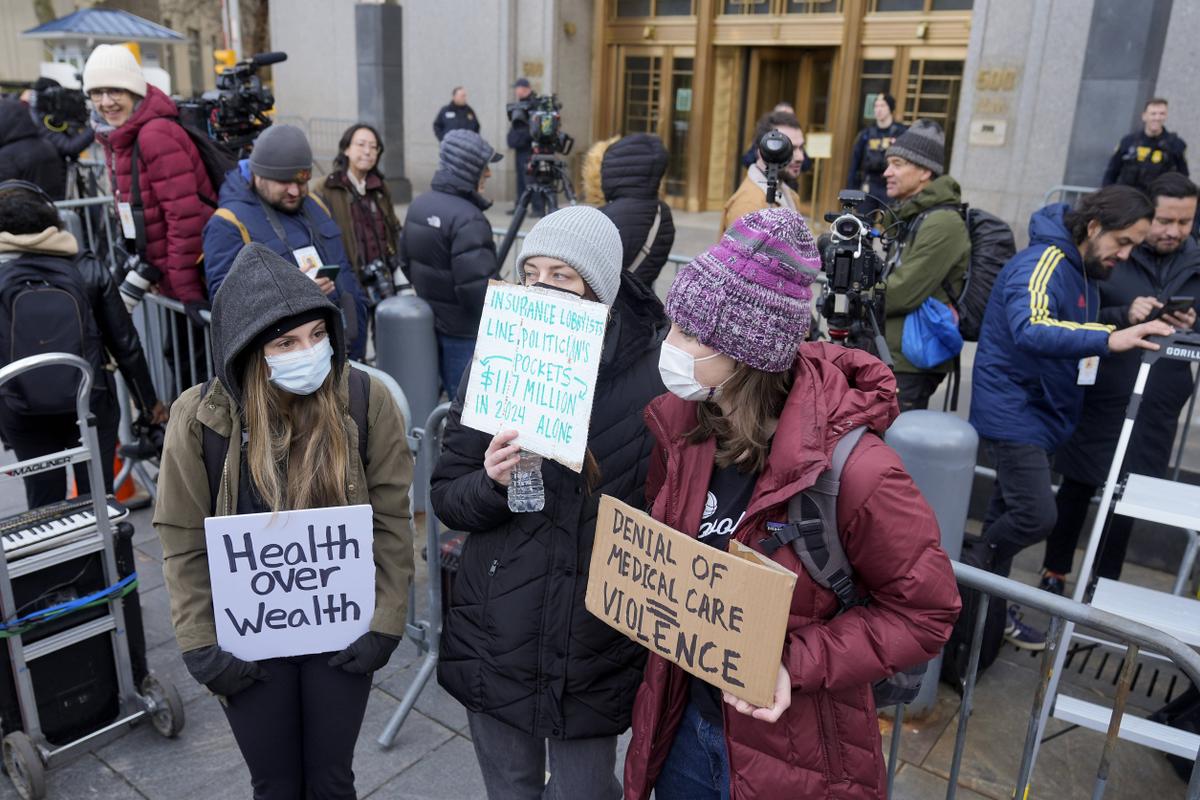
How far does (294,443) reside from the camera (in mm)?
2494

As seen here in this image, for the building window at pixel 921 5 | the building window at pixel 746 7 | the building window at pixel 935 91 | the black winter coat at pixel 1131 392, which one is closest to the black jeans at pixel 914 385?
the black winter coat at pixel 1131 392

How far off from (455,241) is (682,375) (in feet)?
11.9

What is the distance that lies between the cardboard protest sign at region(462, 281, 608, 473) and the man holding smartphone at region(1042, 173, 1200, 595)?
10.5 feet

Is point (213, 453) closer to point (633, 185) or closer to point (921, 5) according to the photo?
point (633, 185)

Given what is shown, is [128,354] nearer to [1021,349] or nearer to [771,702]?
[771,702]

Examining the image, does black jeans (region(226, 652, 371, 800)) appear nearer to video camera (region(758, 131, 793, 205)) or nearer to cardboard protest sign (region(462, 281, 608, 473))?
cardboard protest sign (region(462, 281, 608, 473))

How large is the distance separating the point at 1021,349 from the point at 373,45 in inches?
585

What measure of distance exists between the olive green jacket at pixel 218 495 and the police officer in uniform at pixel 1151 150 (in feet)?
29.6

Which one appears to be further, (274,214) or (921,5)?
(921,5)

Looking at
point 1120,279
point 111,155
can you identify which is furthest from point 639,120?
point 1120,279

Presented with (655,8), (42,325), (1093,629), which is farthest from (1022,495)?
(655,8)

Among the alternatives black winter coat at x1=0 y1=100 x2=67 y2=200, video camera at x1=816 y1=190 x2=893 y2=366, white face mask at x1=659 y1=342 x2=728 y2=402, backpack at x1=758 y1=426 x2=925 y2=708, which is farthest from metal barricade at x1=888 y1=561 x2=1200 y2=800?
black winter coat at x1=0 y1=100 x2=67 y2=200

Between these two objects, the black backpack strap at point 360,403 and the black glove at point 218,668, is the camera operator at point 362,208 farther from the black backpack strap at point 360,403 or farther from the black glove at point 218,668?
the black glove at point 218,668

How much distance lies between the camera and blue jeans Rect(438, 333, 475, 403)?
18.7 ft
